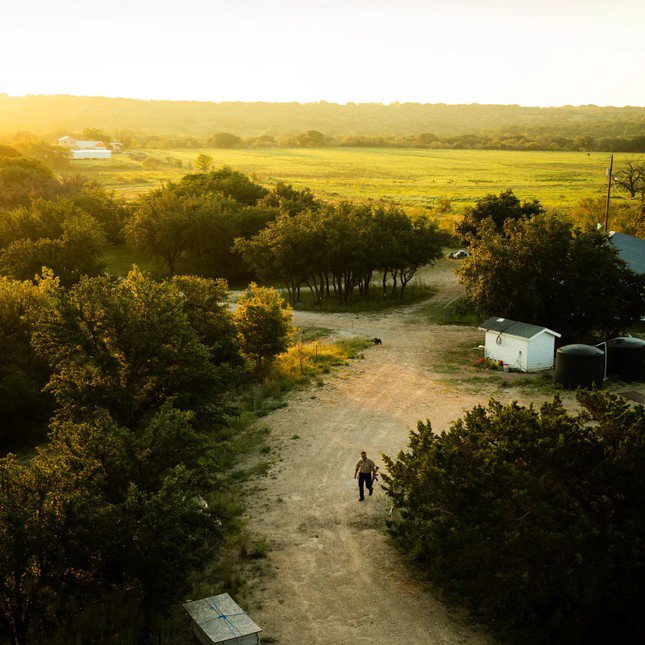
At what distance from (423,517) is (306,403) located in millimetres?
13999

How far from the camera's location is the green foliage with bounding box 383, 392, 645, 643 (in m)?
14.8

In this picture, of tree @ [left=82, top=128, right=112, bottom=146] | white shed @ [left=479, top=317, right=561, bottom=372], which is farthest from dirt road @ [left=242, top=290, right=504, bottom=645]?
tree @ [left=82, top=128, right=112, bottom=146]

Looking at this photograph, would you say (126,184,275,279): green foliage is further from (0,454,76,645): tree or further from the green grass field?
(0,454,76,645): tree

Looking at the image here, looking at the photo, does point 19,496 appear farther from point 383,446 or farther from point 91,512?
point 383,446

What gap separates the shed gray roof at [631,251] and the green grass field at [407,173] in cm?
3614

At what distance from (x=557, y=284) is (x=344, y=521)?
20.5 metres

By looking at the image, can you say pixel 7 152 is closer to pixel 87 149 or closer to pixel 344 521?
pixel 87 149

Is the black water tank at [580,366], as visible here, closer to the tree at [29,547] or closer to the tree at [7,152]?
the tree at [29,547]

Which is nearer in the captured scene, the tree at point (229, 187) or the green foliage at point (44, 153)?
the tree at point (229, 187)

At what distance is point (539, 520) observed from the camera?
15328 mm

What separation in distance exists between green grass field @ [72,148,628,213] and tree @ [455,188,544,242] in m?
29.0

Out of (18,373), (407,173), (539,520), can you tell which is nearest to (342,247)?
(18,373)

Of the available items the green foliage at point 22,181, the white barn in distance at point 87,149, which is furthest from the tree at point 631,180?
the white barn in distance at point 87,149

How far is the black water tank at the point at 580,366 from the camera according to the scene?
31.2m
